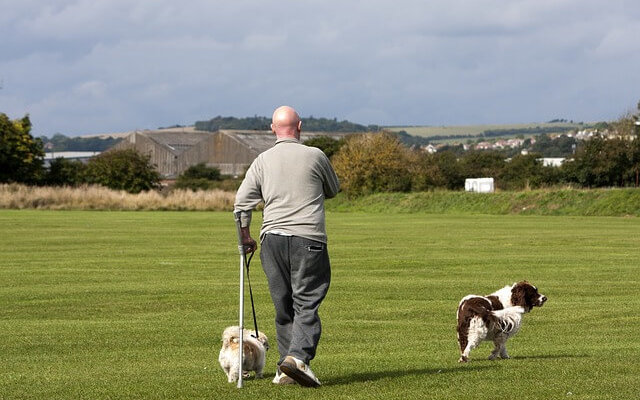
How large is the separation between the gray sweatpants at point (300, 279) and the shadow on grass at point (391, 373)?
562 millimetres

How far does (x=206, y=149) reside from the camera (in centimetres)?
16488

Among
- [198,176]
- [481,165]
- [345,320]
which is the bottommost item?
[198,176]

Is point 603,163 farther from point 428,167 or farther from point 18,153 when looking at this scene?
point 18,153

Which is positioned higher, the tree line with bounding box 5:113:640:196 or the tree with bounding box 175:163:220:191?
the tree line with bounding box 5:113:640:196

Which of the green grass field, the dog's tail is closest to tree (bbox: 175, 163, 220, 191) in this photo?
the green grass field

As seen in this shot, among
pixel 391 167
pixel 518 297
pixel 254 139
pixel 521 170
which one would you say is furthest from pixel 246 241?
pixel 254 139

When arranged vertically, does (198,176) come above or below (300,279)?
below

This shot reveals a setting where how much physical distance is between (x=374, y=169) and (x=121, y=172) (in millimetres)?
27502

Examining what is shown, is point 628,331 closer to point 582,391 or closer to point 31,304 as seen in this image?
point 582,391

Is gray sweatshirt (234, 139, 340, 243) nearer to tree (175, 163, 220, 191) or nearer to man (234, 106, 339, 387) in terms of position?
man (234, 106, 339, 387)

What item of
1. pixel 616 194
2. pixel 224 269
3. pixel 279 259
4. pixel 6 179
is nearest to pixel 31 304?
pixel 224 269

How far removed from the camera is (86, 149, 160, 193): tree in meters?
105

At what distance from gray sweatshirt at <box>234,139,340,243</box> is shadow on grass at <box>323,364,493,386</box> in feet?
4.48

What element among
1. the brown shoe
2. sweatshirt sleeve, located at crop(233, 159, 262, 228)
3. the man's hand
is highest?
sweatshirt sleeve, located at crop(233, 159, 262, 228)
